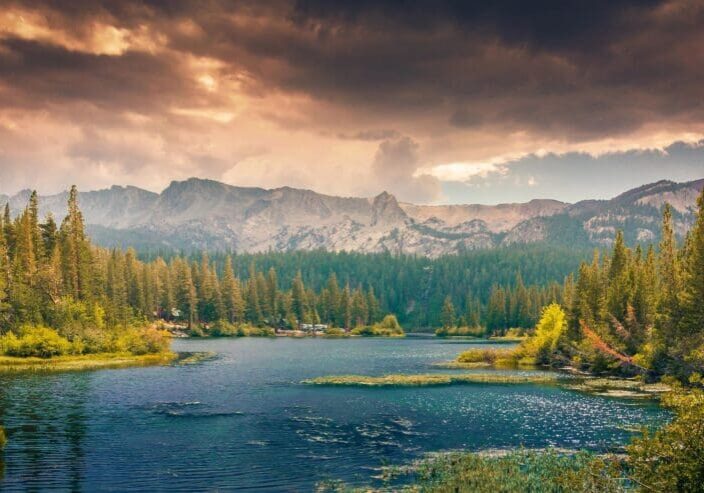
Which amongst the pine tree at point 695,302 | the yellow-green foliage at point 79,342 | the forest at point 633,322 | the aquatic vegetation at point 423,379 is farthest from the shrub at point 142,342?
the pine tree at point 695,302

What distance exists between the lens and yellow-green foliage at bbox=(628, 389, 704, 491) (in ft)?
83.5

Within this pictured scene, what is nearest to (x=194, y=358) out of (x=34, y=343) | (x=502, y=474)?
(x=34, y=343)

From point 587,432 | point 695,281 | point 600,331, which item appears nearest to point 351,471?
point 587,432

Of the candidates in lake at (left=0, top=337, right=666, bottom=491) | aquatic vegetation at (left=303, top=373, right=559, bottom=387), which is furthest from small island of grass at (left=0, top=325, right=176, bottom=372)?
aquatic vegetation at (left=303, top=373, right=559, bottom=387)

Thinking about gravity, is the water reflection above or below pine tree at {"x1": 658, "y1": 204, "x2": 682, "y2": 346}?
below

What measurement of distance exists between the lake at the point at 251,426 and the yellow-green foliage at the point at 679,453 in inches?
701

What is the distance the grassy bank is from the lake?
8.90 metres

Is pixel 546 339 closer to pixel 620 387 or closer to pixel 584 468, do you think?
pixel 620 387

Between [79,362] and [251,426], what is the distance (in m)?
60.3

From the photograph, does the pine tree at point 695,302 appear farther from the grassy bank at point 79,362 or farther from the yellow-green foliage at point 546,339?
the grassy bank at point 79,362

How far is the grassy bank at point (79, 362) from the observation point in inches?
3794

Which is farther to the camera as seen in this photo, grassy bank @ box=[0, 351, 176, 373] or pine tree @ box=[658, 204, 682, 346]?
grassy bank @ box=[0, 351, 176, 373]

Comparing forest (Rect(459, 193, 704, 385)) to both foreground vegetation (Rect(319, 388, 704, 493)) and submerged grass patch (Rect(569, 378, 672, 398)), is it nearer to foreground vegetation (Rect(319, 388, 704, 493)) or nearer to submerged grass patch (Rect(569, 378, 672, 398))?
submerged grass patch (Rect(569, 378, 672, 398))

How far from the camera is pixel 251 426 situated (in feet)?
187
